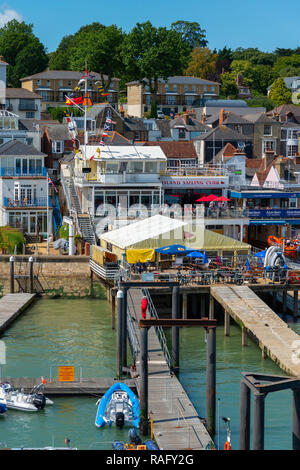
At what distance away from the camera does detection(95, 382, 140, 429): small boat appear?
98.3 ft

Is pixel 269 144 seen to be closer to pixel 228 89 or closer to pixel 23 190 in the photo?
pixel 23 190

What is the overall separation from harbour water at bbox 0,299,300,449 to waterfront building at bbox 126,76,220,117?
66.6 meters

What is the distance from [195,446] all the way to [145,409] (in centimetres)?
377

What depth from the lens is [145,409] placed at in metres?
29.6

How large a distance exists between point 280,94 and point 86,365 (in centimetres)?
10106

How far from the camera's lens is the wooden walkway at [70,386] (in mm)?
32906

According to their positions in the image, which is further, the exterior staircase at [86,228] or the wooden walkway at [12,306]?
the exterior staircase at [86,228]

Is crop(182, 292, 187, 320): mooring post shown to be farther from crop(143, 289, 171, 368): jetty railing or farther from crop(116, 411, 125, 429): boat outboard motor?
crop(116, 411, 125, 429): boat outboard motor

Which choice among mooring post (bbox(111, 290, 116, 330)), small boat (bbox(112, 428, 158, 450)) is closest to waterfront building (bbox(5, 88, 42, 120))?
mooring post (bbox(111, 290, 116, 330))

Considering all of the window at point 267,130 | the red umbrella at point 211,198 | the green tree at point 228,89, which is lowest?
the red umbrella at point 211,198

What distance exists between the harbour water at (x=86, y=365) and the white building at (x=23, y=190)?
36.9 feet

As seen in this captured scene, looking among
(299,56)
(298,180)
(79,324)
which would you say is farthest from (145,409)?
(299,56)

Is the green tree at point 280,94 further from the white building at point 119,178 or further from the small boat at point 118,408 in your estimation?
the small boat at point 118,408


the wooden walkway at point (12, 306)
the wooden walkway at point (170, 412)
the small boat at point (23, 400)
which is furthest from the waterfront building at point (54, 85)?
the small boat at point (23, 400)
